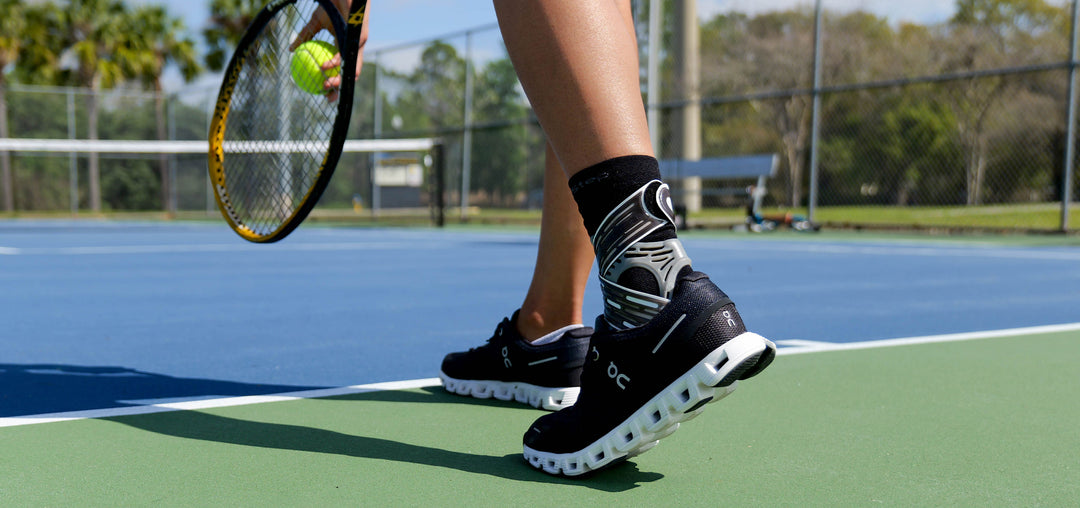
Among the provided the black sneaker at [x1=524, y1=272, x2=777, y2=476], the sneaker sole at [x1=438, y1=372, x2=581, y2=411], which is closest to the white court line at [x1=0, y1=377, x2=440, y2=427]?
the sneaker sole at [x1=438, y1=372, x2=581, y2=411]

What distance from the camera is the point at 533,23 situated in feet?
5.23

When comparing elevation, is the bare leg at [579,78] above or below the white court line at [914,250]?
above

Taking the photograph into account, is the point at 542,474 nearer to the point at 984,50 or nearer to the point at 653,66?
the point at 653,66

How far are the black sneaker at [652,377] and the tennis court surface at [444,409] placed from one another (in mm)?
62

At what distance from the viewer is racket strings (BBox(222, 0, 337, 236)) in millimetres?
2312

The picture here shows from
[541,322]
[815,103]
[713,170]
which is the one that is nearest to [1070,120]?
[815,103]

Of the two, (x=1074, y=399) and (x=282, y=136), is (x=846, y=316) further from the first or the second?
(x=282, y=136)

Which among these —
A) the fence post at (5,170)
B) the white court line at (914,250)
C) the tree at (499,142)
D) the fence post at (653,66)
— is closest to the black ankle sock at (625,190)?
the white court line at (914,250)

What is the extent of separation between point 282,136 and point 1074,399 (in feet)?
6.81

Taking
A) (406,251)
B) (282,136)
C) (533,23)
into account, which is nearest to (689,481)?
(533,23)

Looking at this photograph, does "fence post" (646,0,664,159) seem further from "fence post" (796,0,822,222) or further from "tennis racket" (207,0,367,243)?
"tennis racket" (207,0,367,243)

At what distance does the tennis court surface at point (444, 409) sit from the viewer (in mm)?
1527

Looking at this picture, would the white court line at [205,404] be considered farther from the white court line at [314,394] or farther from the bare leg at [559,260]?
the bare leg at [559,260]

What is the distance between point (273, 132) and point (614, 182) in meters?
1.51
